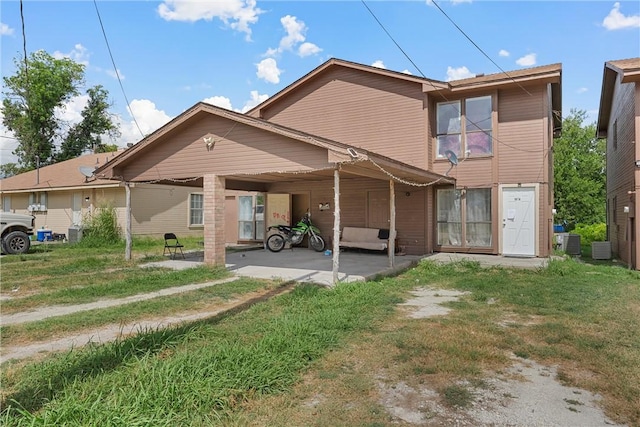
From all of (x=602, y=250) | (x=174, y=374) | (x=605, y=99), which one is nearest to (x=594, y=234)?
(x=605, y=99)

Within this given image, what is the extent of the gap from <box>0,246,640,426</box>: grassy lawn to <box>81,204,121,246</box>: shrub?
12683 mm

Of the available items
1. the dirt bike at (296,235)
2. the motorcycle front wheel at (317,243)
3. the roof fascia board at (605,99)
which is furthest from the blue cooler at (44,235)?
the roof fascia board at (605,99)

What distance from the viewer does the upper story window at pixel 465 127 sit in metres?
11.6

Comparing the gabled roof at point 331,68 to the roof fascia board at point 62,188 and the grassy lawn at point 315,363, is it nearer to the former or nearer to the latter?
the roof fascia board at point 62,188

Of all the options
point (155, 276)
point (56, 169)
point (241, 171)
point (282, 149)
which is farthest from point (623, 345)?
point (56, 169)

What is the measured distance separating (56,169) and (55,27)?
59.7ft

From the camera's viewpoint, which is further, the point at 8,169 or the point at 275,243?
the point at 8,169

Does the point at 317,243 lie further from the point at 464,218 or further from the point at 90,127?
the point at 90,127

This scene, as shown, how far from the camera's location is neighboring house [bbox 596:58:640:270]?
29.9 feet

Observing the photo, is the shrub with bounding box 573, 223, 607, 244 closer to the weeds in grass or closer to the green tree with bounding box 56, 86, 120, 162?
the weeds in grass

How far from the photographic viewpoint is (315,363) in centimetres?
369

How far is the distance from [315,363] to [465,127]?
10074mm

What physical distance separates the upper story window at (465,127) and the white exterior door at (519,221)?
4.68ft

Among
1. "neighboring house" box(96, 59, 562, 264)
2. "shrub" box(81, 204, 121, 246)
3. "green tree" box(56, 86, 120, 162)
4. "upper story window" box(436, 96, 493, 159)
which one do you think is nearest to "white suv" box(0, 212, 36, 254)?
"shrub" box(81, 204, 121, 246)
